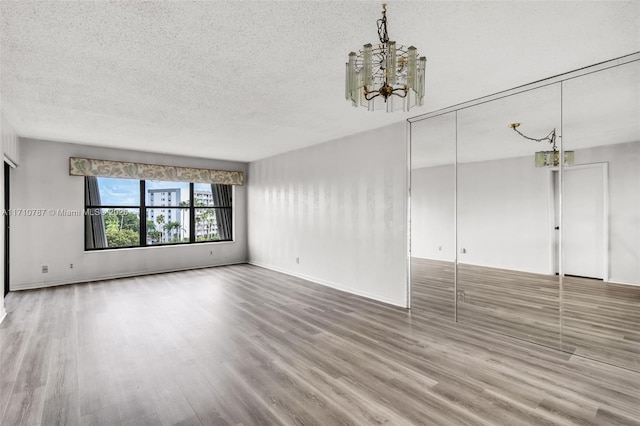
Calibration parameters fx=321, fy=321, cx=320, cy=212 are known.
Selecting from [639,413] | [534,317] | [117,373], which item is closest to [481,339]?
[534,317]

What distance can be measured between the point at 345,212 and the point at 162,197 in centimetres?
443

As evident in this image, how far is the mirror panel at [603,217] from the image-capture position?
9.18ft

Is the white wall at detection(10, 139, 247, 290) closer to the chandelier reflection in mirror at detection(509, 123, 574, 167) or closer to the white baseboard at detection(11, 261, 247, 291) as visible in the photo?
the white baseboard at detection(11, 261, 247, 291)

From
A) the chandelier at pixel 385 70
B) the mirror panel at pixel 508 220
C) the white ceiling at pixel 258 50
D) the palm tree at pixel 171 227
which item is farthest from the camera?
the palm tree at pixel 171 227

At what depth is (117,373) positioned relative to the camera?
2.69 m

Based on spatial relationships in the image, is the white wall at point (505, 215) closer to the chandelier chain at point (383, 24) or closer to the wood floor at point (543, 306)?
the wood floor at point (543, 306)

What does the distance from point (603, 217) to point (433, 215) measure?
1736mm

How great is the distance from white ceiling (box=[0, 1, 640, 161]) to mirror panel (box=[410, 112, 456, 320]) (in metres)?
0.39

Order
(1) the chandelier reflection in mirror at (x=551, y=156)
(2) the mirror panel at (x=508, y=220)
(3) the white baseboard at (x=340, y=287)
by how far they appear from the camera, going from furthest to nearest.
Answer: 1. (3) the white baseboard at (x=340, y=287)
2. (2) the mirror panel at (x=508, y=220)
3. (1) the chandelier reflection in mirror at (x=551, y=156)

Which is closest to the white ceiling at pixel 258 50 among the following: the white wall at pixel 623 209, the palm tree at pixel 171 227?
the white wall at pixel 623 209

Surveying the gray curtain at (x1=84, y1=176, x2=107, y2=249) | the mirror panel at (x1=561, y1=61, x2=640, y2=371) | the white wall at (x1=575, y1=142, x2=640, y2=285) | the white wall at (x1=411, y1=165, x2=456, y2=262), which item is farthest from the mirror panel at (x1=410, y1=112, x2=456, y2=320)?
the gray curtain at (x1=84, y1=176, x2=107, y2=249)

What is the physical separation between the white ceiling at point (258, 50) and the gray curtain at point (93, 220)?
2363mm

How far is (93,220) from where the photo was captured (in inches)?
251

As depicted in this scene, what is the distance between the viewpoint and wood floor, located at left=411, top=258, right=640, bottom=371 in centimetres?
292
